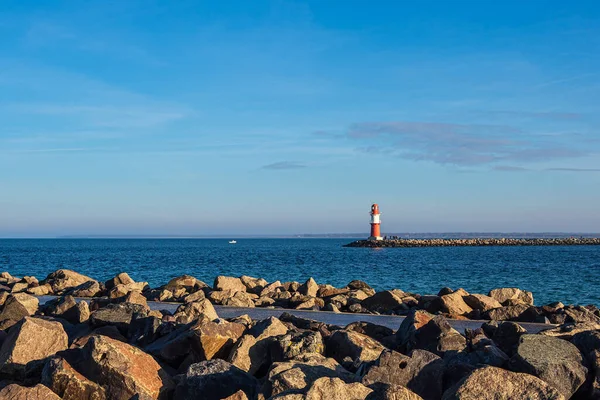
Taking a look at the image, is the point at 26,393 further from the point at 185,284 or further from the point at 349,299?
the point at 185,284

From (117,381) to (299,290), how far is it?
1269cm

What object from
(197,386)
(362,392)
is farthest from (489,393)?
(197,386)

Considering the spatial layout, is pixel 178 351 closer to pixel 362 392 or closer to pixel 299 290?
pixel 362 392

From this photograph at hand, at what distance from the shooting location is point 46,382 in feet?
25.0

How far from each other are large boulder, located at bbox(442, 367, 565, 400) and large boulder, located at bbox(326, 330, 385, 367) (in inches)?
78.0

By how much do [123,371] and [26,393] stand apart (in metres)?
1.02

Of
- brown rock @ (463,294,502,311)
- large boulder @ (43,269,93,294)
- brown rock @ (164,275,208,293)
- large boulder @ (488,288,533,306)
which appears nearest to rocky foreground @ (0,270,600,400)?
brown rock @ (463,294,502,311)

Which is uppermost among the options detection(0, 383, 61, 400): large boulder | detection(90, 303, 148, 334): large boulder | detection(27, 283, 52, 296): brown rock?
detection(90, 303, 148, 334): large boulder

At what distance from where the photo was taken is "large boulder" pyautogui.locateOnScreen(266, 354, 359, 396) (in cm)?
679

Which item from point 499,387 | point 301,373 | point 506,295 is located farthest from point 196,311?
point 506,295

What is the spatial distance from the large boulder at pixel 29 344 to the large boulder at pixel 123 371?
3.56 ft

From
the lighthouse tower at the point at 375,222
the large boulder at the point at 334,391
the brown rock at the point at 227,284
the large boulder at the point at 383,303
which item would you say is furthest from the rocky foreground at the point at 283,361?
the lighthouse tower at the point at 375,222

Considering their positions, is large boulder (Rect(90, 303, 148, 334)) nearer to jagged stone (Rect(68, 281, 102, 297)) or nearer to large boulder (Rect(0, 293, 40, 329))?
large boulder (Rect(0, 293, 40, 329))

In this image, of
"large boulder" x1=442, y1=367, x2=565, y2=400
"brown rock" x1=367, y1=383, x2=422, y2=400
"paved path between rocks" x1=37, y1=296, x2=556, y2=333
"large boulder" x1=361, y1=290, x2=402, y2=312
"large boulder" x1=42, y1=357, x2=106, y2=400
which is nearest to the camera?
"brown rock" x1=367, y1=383, x2=422, y2=400
